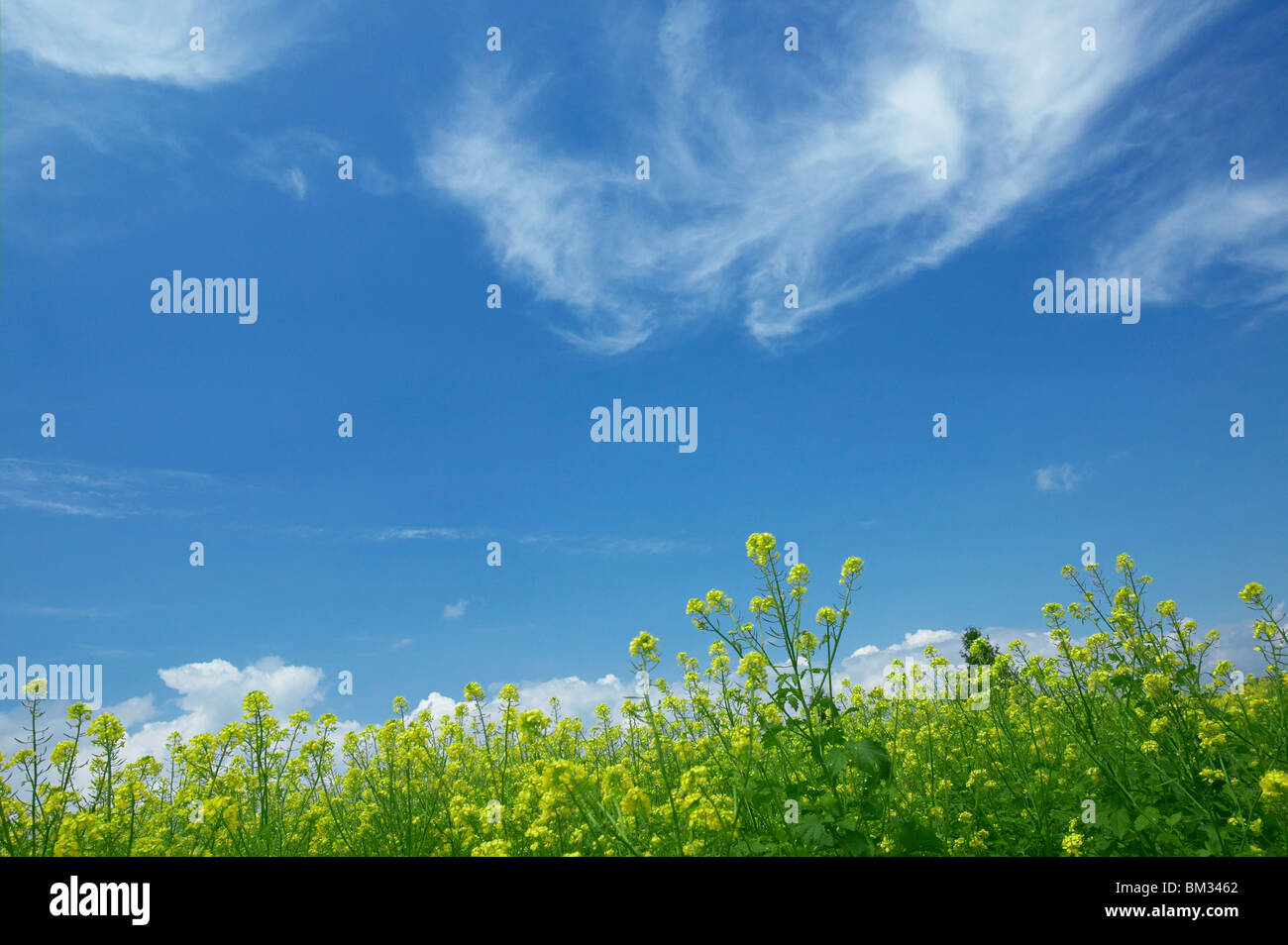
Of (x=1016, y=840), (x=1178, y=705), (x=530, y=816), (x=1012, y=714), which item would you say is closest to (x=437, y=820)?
(x=530, y=816)

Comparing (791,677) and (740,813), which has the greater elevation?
(791,677)
